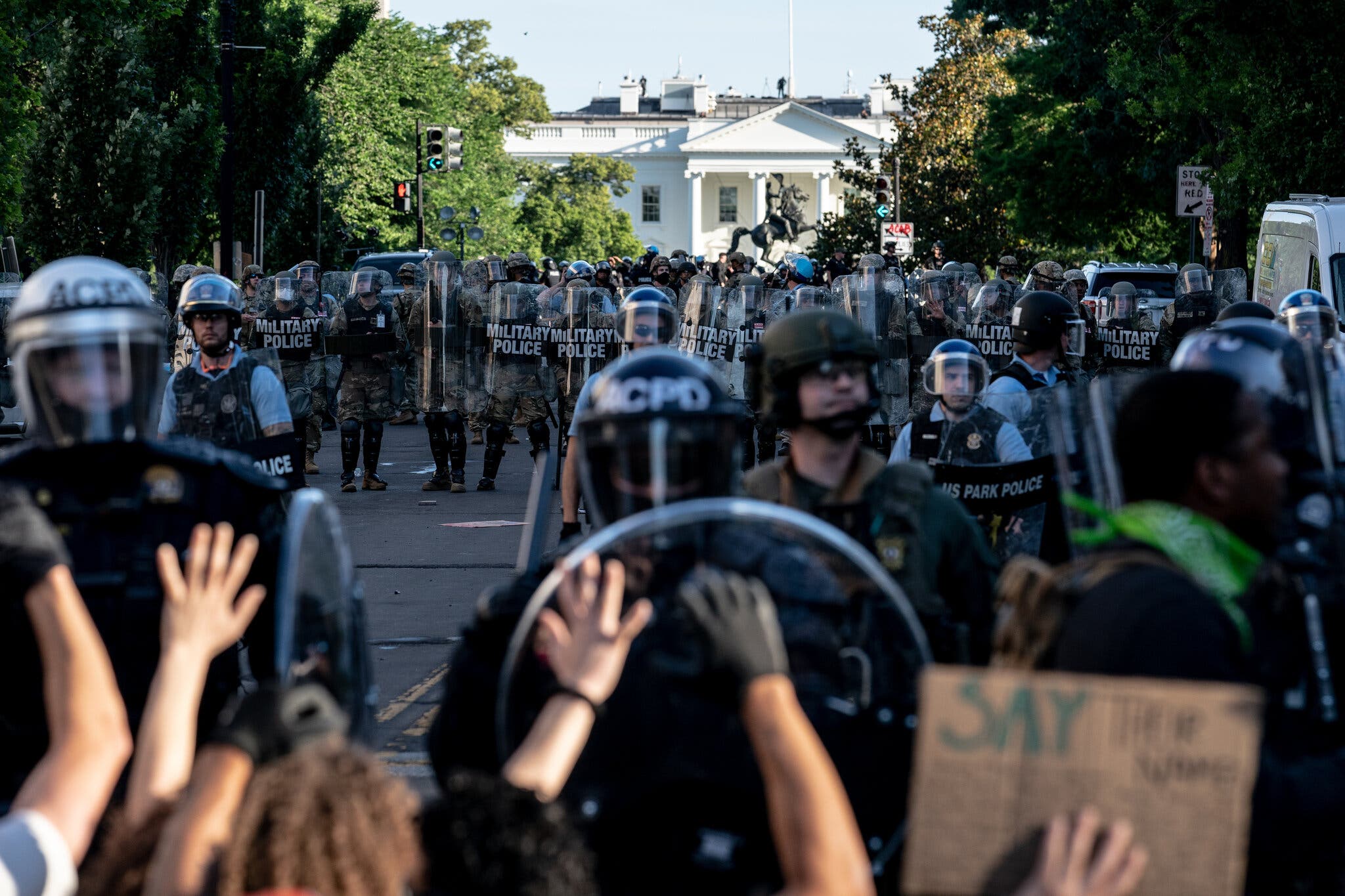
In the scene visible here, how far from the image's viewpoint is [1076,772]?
233 cm

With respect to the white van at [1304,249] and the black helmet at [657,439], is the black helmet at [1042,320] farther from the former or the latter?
the white van at [1304,249]

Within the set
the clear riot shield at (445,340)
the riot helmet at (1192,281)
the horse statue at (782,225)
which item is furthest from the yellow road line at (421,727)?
the horse statue at (782,225)

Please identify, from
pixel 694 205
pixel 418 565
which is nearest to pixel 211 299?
pixel 418 565

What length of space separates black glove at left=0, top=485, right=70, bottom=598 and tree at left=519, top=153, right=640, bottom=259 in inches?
3202

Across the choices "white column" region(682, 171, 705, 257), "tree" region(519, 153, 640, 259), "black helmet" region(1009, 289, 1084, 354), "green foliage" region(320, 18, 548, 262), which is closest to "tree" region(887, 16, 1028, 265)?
"green foliage" region(320, 18, 548, 262)

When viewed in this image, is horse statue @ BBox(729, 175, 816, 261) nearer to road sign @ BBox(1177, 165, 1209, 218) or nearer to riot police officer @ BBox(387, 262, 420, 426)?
road sign @ BBox(1177, 165, 1209, 218)

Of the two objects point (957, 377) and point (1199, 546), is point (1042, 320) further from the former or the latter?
point (1199, 546)

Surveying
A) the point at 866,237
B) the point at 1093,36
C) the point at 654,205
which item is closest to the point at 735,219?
the point at 654,205

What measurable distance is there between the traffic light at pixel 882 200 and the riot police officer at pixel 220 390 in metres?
34.3

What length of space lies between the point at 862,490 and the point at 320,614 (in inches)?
60.1

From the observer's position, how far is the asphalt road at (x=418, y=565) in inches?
319

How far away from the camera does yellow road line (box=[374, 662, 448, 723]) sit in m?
8.02

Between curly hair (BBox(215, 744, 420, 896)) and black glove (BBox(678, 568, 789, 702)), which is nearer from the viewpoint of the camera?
curly hair (BBox(215, 744, 420, 896))

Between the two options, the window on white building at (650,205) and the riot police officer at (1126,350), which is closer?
the riot police officer at (1126,350)
